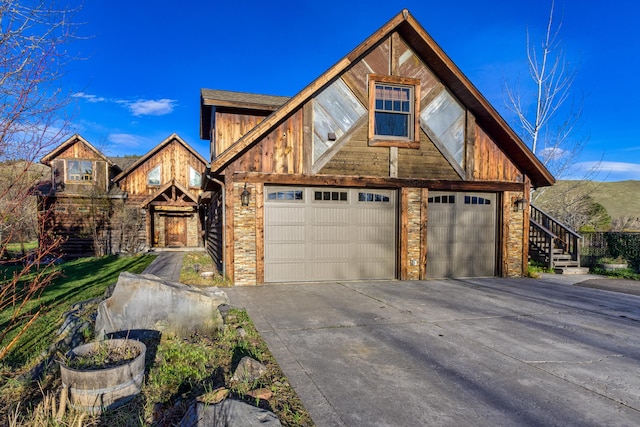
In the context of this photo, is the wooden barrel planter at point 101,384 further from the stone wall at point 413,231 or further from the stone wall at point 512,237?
the stone wall at point 512,237

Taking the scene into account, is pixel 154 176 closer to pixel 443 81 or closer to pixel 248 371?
pixel 443 81

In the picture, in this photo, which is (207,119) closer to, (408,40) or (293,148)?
(293,148)

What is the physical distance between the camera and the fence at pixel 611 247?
41.5ft

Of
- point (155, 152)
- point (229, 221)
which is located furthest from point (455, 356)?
point (155, 152)

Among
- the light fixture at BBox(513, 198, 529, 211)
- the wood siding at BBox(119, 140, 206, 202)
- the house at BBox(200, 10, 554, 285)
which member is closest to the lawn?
the house at BBox(200, 10, 554, 285)

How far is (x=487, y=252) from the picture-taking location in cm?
1106

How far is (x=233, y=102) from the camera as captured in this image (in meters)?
12.1

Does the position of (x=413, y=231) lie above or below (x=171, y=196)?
below

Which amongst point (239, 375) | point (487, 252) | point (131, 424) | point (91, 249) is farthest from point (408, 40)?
point (91, 249)

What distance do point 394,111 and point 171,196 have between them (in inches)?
609

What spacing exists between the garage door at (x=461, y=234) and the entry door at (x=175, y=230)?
54.1 feet

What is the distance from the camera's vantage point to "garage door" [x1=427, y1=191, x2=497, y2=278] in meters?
10.5

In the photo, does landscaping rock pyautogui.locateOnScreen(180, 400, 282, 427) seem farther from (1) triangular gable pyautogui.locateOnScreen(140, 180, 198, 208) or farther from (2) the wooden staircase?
(1) triangular gable pyautogui.locateOnScreen(140, 180, 198, 208)

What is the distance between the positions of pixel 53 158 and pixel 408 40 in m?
19.5
